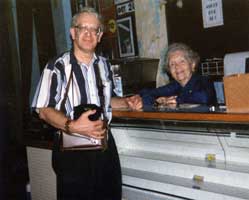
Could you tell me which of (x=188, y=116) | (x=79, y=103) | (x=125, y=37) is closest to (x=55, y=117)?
(x=79, y=103)

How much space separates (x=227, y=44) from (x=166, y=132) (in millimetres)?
1191

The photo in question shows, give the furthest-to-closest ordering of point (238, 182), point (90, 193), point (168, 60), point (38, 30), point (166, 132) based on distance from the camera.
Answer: point (38, 30) → point (168, 60) → point (166, 132) → point (90, 193) → point (238, 182)

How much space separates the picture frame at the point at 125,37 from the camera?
358cm

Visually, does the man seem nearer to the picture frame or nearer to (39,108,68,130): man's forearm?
(39,108,68,130): man's forearm

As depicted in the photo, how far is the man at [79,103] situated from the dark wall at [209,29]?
1334 mm

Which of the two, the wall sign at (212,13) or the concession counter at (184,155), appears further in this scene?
the wall sign at (212,13)

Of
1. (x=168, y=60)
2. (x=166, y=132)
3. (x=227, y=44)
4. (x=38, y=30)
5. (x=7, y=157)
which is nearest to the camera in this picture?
(x=166, y=132)

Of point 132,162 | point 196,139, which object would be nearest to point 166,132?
point 196,139

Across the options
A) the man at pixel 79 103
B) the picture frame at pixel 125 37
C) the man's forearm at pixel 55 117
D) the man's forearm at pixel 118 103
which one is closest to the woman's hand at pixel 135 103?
the man's forearm at pixel 118 103

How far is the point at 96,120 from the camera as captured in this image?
1809 millimetres

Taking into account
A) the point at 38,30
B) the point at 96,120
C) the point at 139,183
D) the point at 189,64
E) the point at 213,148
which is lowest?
the point at 139,183

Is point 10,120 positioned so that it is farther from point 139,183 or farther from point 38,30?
point 139,183

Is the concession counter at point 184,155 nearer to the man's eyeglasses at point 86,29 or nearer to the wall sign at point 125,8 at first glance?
the man's eyeglasses at point 86,29

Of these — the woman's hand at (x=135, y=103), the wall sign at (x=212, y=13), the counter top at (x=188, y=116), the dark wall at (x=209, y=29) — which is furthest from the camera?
the wall sign at (x=212, y=13)
